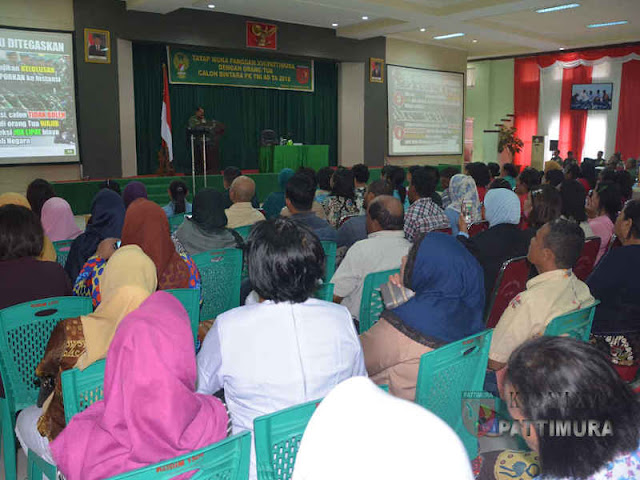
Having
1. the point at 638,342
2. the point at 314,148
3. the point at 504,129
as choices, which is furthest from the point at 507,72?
the point at 638,342

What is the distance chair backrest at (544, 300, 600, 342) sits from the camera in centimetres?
198

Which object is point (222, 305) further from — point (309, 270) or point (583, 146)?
point (583, 146)

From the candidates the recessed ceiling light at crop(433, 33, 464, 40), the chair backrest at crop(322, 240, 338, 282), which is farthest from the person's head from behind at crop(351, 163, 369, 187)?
the recessed ceiling light at crop(433, 33, 464, 40)

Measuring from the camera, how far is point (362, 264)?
297 centimetres

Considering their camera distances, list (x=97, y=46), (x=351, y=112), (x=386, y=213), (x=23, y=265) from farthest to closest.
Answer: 1. (x=351, y=112)
2. (x=97, y=46)
3. (x=386, y=213)
4. (x=23, y=265)

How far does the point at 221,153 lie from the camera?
1288 cm

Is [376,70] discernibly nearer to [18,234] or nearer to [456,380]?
[18,234]

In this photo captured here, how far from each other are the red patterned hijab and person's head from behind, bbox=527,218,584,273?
172cm

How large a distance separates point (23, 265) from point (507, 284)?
2.34 meters

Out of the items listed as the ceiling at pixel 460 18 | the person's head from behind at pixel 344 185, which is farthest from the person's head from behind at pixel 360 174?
the ceiling at pixel 460 18

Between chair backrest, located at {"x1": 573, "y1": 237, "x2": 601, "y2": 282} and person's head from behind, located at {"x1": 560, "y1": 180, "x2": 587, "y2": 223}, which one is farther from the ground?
person's head from behind, located at {"x1": 560, "y1": 180, "x2": 587, "y2": 223}

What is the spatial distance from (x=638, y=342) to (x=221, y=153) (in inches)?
437

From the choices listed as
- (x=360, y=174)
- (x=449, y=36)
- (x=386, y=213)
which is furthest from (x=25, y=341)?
(x=449, y=36)

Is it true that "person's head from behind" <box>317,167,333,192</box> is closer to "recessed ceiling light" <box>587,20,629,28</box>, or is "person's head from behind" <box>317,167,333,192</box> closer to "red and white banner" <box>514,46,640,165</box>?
"recessed ceiling light" <box>587,20,629,28</box>
